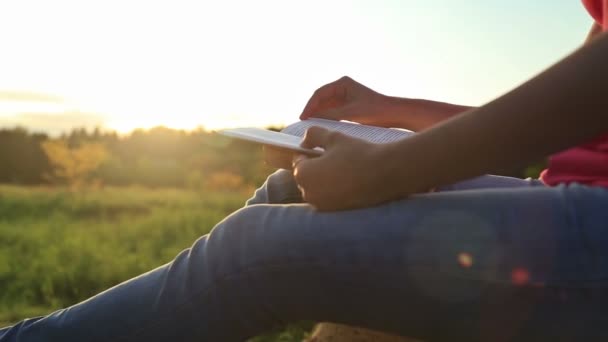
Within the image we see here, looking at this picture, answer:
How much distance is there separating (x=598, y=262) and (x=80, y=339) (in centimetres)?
89

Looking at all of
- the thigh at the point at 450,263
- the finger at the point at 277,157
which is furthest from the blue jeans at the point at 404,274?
the finger at the point at 277,157

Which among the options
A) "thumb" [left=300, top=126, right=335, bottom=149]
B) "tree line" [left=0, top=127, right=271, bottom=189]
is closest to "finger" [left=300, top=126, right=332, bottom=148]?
"thumb" [left=300, top=126, right=335, bottom=149]

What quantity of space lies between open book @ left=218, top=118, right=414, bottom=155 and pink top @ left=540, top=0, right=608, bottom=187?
0.31 m

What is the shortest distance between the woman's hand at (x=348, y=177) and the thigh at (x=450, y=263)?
0.07 ft

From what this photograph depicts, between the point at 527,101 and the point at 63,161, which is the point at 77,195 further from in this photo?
the point at 527,101

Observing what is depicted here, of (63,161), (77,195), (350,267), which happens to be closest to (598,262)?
(350,267)

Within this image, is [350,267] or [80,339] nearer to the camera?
[350,267]

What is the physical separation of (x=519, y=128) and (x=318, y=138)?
366 millimetres

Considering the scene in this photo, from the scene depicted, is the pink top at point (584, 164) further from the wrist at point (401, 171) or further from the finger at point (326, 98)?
the finger at point (326, 98)

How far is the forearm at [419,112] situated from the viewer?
2010 mm

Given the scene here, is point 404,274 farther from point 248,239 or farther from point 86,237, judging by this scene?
point 86,237

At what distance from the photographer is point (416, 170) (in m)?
1.13

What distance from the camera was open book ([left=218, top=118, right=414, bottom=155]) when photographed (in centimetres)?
136

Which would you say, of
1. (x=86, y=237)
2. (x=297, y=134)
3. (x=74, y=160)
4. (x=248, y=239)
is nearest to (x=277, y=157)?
(x=297, y=134)
